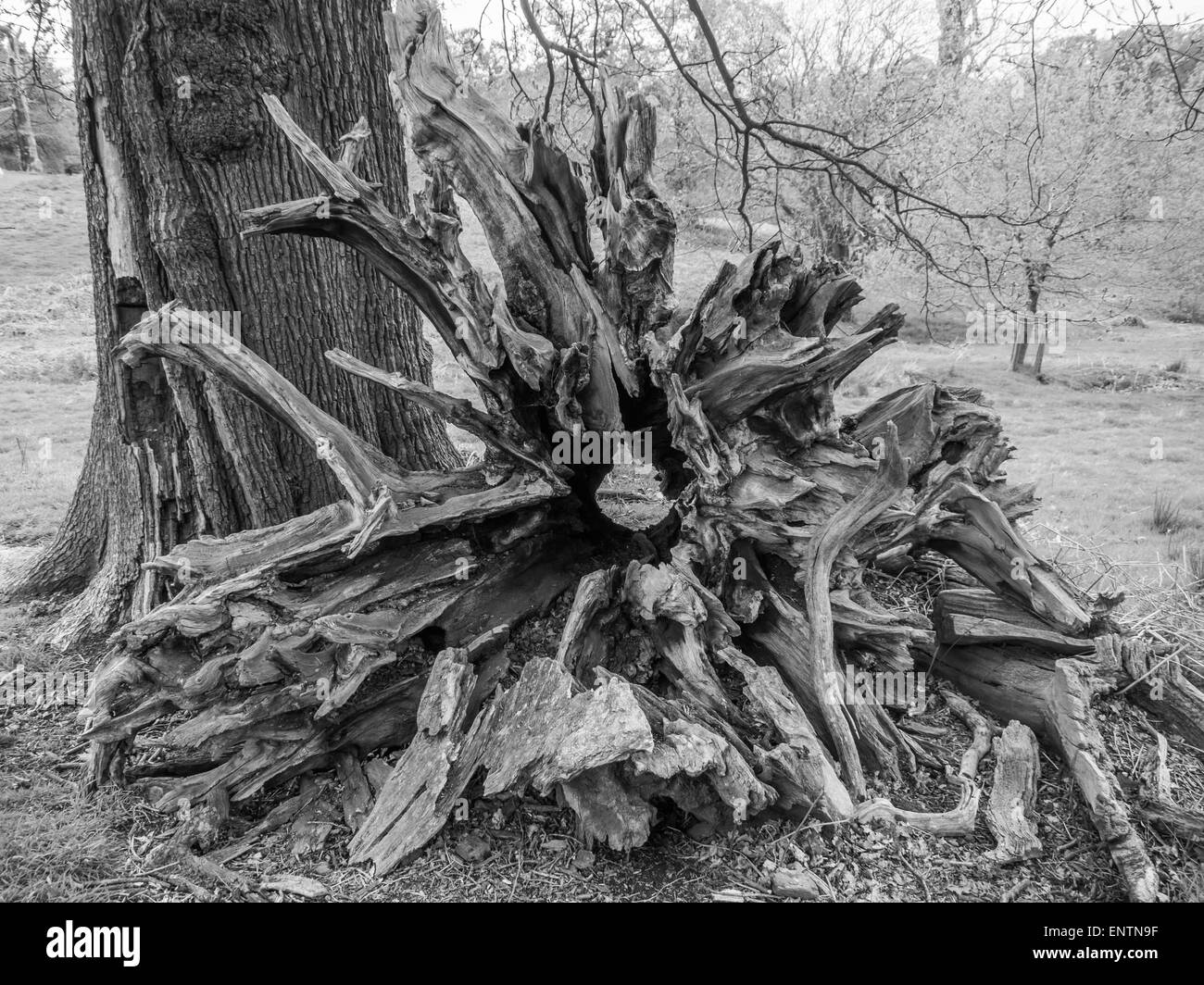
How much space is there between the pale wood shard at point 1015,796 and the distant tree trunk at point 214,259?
3.32m

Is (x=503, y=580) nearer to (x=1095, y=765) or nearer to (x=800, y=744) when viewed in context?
(x=800, y=744)

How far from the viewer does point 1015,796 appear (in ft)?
9.41

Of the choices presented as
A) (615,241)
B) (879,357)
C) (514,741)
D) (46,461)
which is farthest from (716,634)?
(879,357)

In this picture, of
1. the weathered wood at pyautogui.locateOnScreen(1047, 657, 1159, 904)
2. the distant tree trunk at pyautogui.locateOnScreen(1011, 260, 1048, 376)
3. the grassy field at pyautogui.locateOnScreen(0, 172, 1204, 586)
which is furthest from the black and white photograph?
the distant tree trunk at pyautogui.locateOnScreen(1011, 260, 1048, 376)

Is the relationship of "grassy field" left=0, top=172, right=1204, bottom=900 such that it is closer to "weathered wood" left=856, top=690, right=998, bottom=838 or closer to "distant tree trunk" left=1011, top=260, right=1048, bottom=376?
"weathered wood" left=856, top=690, right=998, bottom=838

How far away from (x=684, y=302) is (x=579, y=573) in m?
2.76

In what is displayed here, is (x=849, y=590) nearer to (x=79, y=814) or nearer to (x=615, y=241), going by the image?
(x=615, y=241)

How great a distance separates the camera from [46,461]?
7977mm

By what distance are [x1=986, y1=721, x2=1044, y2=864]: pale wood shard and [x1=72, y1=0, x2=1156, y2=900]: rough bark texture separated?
101mm

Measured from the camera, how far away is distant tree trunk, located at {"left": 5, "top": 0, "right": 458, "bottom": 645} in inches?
134

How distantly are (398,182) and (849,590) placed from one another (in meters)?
3.31

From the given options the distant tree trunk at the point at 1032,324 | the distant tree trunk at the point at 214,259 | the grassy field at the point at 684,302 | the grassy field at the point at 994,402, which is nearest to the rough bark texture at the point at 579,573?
the grassy field at the point at 684,302

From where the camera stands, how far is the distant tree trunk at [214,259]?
3398 mm

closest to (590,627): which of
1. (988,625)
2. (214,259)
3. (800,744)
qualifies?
(800,744)
